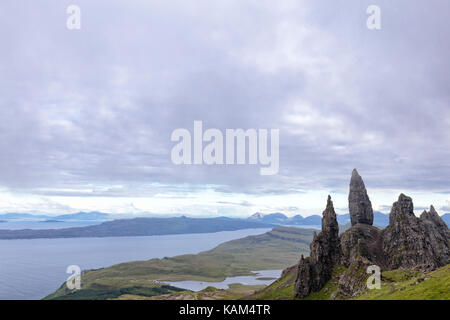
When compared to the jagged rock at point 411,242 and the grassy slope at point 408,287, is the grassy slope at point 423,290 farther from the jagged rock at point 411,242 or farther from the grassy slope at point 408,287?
the jagged rock at point 411,242

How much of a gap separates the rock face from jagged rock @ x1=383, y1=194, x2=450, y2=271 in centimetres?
3293

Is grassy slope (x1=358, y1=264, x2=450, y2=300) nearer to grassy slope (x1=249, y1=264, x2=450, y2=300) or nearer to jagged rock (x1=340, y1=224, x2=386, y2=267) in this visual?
grassy slope (x1=249, y1=264, x2=450, y2=300)

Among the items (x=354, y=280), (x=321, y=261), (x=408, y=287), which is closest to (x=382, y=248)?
(x=321, y=261)

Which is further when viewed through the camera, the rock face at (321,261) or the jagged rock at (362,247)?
the jagged rock at (362,247)

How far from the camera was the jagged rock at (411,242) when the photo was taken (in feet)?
543

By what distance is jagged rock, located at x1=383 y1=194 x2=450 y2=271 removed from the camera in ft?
543

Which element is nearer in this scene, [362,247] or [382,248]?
[362,247]

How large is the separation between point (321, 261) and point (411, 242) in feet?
180

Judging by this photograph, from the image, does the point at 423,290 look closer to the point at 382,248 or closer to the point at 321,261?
the point at 321,261

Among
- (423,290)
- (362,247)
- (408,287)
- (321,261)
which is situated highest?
(423,290)

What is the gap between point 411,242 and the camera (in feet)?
568

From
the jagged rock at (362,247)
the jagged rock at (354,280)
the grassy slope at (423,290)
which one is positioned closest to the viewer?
the grassy slope at (423,290)

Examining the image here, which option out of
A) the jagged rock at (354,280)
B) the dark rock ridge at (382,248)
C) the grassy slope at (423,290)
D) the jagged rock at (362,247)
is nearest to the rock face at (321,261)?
the dark rock ridge at (382,248)

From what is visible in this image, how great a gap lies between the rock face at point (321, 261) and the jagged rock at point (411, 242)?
108 feet
